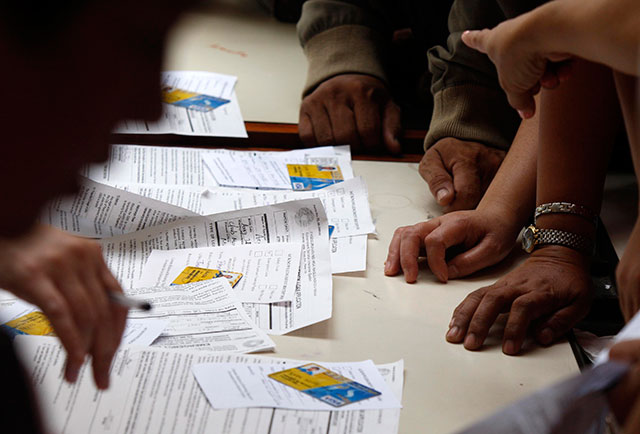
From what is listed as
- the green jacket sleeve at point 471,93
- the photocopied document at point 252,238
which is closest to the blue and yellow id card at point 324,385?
the photocopied document at point 252,238

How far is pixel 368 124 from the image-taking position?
128 centimetres

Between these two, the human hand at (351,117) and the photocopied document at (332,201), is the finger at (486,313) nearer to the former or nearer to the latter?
the photocopied document at (332,201)

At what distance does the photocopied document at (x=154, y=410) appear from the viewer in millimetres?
621

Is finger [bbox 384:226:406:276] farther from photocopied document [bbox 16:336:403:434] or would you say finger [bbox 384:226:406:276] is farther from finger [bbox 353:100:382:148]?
finger [bbox 353:100:382:148]

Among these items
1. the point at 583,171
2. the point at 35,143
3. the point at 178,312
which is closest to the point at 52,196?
the point at 35,143

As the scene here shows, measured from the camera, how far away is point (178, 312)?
0.78m

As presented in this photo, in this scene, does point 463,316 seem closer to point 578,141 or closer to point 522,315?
point 522,315

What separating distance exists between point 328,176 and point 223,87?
0.42 metres

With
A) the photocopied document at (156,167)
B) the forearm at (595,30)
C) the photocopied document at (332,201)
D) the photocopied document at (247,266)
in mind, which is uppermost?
the forearm at (595,30)

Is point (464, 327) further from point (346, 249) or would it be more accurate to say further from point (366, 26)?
point (366, 26)

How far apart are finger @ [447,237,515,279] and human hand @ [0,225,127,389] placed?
0.47m

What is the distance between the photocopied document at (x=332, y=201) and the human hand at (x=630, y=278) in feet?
1.58

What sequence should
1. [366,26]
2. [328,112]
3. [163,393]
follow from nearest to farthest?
[163,393] → [328,112] → [366,26]

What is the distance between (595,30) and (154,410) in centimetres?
50
